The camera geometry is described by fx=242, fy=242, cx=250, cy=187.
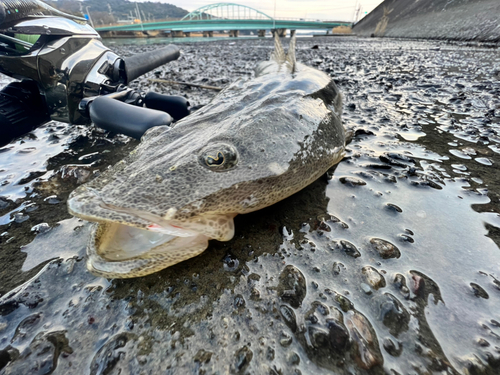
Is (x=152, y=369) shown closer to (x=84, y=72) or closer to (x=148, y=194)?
(x=148, y=194)

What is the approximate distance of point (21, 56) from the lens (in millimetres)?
2336

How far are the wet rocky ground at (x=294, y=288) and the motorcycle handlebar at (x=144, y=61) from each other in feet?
5.83

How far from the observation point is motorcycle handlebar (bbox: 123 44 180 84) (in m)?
3.41

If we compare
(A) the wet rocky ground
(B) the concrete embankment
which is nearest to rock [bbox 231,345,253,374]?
(A) the wet rocky ground

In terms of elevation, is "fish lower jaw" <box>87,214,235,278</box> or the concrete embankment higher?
the concrete embankment

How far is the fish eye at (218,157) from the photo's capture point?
156 centimetres

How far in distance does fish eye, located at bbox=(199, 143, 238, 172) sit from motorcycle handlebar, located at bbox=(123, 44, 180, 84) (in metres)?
2.55

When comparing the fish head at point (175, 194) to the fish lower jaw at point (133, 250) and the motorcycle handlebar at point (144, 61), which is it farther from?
the motorcycle handlebar at point (144, 61)

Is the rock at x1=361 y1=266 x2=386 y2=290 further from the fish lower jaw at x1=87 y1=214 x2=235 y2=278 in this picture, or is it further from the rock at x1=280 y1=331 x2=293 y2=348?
the fish lower jaw at x1=87 y1=214 x2=235 y2=278

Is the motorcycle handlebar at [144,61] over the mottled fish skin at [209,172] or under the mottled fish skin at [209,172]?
over

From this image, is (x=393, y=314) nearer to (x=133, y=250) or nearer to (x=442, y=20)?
(x=133, y=250)

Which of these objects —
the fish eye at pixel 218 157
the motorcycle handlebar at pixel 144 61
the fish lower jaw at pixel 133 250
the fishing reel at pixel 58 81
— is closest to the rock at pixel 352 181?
the fish eye at pixel 218 157

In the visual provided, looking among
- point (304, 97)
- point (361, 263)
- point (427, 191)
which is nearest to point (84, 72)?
point (304, 97)

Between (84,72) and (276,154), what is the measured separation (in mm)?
2457
